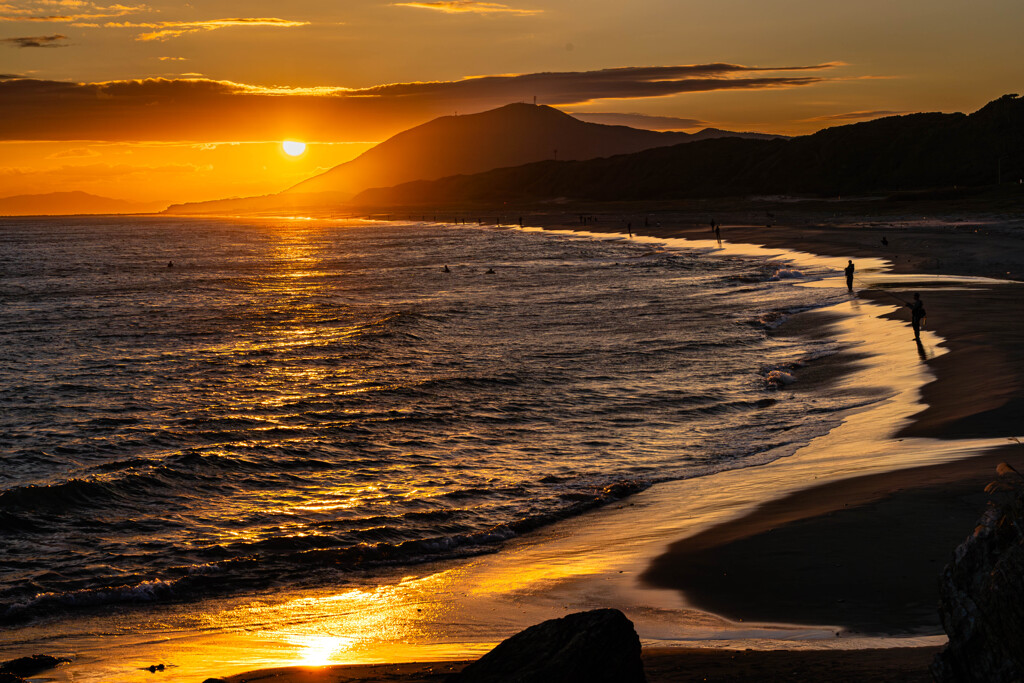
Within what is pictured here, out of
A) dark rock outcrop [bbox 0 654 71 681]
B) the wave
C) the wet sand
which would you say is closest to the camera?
the wet sand

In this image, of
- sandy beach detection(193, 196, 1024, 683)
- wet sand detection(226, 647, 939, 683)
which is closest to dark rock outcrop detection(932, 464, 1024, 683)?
wet sand detection(226, 647, 939, 683)

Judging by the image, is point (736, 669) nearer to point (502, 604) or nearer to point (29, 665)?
point (502, 604)

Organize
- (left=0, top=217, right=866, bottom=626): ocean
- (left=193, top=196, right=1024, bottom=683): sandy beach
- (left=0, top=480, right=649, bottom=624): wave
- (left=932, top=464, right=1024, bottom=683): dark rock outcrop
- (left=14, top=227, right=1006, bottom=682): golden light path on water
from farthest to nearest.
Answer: (left=0, top=217, right=866, bottom=626): ocean → (left=0, top=480, right=649, bottom=624): wave → (left=14, top=227, right=1006, bottom=682): golden light path on water → (left=193, top=196, right=1024, bottom=683): sandy beach → (left=932, top=464, right=1024, bottom=683): dark rock outcrop

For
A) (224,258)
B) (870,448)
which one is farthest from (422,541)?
(224,258)

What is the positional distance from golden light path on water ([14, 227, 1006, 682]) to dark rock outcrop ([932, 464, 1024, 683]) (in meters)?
3.19

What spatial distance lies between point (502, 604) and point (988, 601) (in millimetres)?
6717

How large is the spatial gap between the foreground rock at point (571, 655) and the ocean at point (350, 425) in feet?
22.3

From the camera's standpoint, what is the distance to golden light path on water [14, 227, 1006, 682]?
9.21 m

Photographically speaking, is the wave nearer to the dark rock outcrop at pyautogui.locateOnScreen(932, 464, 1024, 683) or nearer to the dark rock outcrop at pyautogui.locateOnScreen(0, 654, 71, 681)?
the dark rock outcrop at pyautogui.locateOnScreen(0, 654, 71, 681)

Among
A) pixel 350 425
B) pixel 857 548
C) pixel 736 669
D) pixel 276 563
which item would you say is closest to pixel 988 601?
pixel 736 669

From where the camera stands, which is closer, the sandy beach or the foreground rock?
the foreground rock

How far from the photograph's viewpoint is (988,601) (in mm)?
5051

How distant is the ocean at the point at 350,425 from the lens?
45.3 ft

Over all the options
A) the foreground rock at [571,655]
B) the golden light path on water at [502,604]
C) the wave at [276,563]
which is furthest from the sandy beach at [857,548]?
the wave at [276,563]
